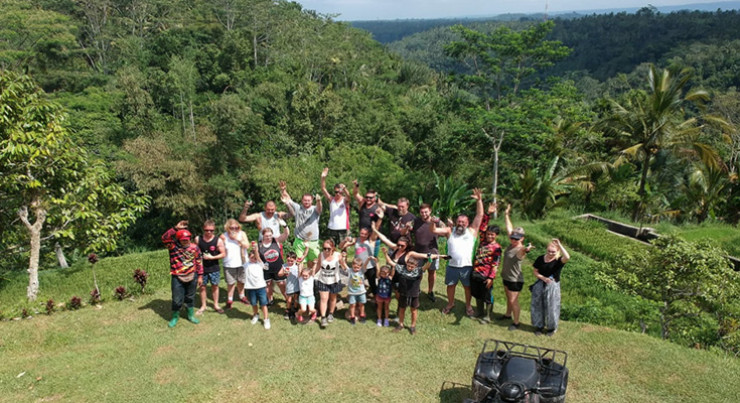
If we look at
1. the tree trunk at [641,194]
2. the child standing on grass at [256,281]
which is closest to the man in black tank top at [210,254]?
the child standing on grass at [256,281]

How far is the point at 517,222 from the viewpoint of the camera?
16.9 m

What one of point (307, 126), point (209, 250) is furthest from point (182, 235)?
point (307, 126)

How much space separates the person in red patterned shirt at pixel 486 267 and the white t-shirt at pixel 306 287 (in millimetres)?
2556

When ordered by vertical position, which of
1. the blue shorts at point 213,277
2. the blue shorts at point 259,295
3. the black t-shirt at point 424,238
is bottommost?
the blue shorts at point 259,295

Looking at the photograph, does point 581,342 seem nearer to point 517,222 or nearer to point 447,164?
point 517,222

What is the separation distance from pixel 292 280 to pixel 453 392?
9.90 feet

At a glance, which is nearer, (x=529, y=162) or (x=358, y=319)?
(x=358, y=319)

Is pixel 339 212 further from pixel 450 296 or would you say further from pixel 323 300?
Result: pixel 450 296

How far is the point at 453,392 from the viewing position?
6234mm

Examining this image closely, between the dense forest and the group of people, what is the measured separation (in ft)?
10.8

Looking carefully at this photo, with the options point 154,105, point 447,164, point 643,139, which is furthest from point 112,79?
point 643,139

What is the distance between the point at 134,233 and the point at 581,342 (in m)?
24.2

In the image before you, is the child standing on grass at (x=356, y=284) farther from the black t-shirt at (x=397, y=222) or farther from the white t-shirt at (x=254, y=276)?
the white t-shirt at (x=254, y=276)

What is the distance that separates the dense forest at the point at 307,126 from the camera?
690 inches
